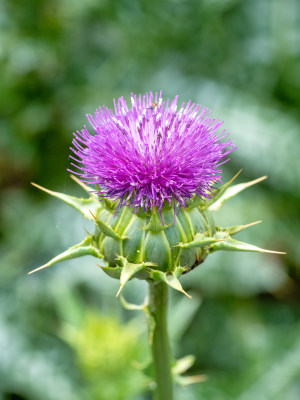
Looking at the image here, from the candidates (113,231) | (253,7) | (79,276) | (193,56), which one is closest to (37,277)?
(79,276)

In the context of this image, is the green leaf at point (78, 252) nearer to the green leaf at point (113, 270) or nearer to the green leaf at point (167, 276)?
the green leaf at point (113, 270)

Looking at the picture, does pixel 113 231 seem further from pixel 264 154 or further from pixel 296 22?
pixel 296 22

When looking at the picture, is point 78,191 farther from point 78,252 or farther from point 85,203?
point 78,252

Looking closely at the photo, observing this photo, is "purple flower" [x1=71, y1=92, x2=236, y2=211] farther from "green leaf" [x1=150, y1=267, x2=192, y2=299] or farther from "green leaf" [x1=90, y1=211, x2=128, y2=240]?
"green leaf" [x1=150, y1=267, x2=192, y2=299]

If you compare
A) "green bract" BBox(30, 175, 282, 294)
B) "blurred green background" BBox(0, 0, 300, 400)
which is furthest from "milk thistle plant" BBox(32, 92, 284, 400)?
"blurred green background" BBox(0, 0, 300, 400)

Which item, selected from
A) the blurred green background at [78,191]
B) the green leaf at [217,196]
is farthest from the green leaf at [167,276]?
the blurred green background at [78,191]

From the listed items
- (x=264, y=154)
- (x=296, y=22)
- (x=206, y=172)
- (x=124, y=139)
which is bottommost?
(x=206, y=172)
